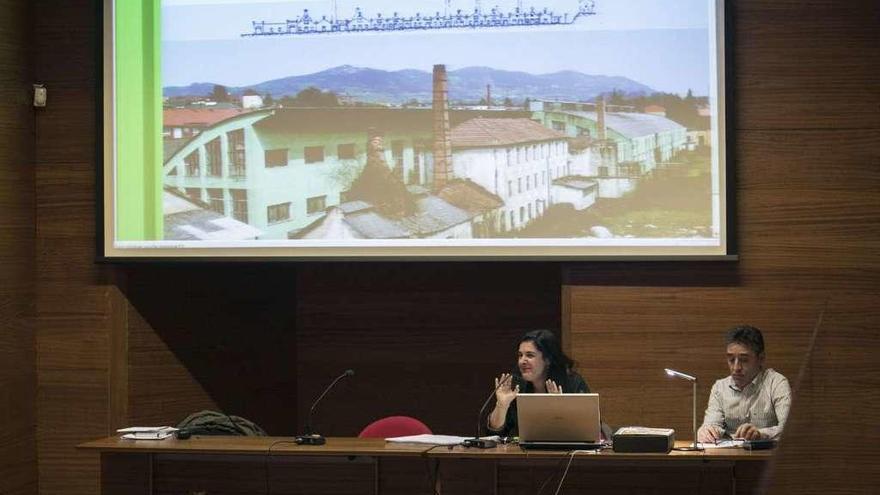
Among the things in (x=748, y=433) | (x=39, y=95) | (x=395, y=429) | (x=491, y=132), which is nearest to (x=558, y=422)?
(x=748, y=433)

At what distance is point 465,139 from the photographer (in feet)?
18.1

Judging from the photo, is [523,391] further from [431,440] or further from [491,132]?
[491,132]

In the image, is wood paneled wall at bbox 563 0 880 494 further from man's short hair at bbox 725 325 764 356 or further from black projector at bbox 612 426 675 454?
black projector at bbox 612 426 675 454

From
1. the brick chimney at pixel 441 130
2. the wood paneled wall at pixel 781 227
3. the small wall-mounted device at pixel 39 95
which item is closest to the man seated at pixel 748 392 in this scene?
the wood paneled wall at pixel 781 227

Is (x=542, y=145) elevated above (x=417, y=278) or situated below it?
above

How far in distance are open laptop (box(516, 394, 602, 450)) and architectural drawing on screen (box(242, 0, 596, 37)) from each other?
2.04 metres

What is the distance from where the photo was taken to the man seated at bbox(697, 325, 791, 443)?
479 centimetres

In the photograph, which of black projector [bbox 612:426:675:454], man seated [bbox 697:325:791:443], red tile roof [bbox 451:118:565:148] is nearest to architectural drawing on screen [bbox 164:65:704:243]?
red tile roof [bbox 451:118:565:148]

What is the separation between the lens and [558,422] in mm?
4277

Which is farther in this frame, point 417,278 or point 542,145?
point 417,278

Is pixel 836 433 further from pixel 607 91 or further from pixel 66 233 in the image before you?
pixel 66 233

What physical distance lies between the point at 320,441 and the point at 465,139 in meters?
1.75

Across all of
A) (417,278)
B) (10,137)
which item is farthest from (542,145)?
(10,137)

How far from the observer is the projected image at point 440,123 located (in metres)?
5.36
